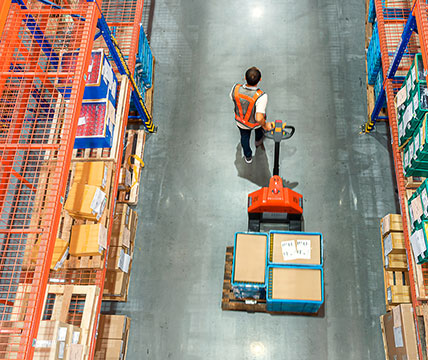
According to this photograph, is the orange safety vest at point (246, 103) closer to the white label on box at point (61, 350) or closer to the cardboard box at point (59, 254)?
the cardboard box at point (59, 254)

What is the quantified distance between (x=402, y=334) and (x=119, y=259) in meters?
4.36

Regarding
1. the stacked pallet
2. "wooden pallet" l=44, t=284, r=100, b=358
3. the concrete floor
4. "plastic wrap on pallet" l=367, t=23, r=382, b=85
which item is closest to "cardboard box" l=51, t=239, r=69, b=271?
"wooden pallet" l=44, t=284, r=100, b=358

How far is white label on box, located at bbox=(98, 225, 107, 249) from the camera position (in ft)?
17.5

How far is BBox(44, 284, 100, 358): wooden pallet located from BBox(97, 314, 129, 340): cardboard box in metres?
0.70

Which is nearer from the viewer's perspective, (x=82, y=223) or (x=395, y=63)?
(x=82, y=223)

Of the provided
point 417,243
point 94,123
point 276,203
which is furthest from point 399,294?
point 94,123

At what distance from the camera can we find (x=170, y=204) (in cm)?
735

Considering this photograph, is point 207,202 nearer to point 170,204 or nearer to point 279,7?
point 170,204

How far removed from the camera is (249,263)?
18.7 ft

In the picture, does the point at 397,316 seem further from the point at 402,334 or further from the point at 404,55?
the point at 404,55

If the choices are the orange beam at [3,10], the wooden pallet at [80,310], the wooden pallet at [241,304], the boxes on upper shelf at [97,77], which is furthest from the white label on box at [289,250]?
the orange beam at [3,10]

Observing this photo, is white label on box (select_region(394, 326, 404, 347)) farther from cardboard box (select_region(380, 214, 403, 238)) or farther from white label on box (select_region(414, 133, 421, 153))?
white label on box (select_region(414, 133, 421, 153))

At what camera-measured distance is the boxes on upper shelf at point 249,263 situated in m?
5.62

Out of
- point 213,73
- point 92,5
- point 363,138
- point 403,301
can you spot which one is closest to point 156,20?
point 213,73
